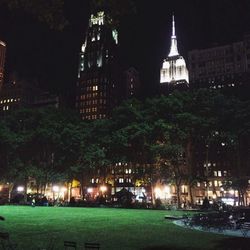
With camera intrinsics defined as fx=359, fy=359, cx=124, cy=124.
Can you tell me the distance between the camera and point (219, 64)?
484 feet

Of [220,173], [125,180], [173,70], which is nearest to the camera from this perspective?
[220,173]

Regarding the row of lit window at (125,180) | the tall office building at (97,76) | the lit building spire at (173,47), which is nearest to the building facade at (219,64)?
the lit building spire at (173,47)

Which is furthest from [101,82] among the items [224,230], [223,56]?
[224,230]

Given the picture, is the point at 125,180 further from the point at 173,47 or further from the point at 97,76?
the point at 173,47

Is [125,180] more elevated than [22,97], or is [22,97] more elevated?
[22,97]

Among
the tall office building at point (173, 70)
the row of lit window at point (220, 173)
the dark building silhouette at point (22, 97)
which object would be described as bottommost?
the row of lit window at point (220, 173)

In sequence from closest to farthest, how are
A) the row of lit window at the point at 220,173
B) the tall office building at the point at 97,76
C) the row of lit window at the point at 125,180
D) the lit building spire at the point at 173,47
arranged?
the row of lit window at the point at 220,173, the row of lit window at the point at 125,180, the tall office building at the point at 97,76, the lit building spire at the point at 173,47

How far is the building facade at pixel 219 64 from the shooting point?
13938cm

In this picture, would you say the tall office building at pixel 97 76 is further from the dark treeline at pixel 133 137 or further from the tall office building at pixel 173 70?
the dark treeline at pixel 133 137

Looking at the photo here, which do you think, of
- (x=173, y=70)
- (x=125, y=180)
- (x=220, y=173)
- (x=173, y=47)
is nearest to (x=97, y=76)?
(x=173, y=70)

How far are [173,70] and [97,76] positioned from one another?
116 feet

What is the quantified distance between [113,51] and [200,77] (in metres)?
44.8

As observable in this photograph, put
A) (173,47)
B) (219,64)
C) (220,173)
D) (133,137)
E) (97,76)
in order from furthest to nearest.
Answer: (173,47)
(97,76)
(219,64)
(220,173)
(133,137)

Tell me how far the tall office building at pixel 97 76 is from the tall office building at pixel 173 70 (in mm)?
21896
